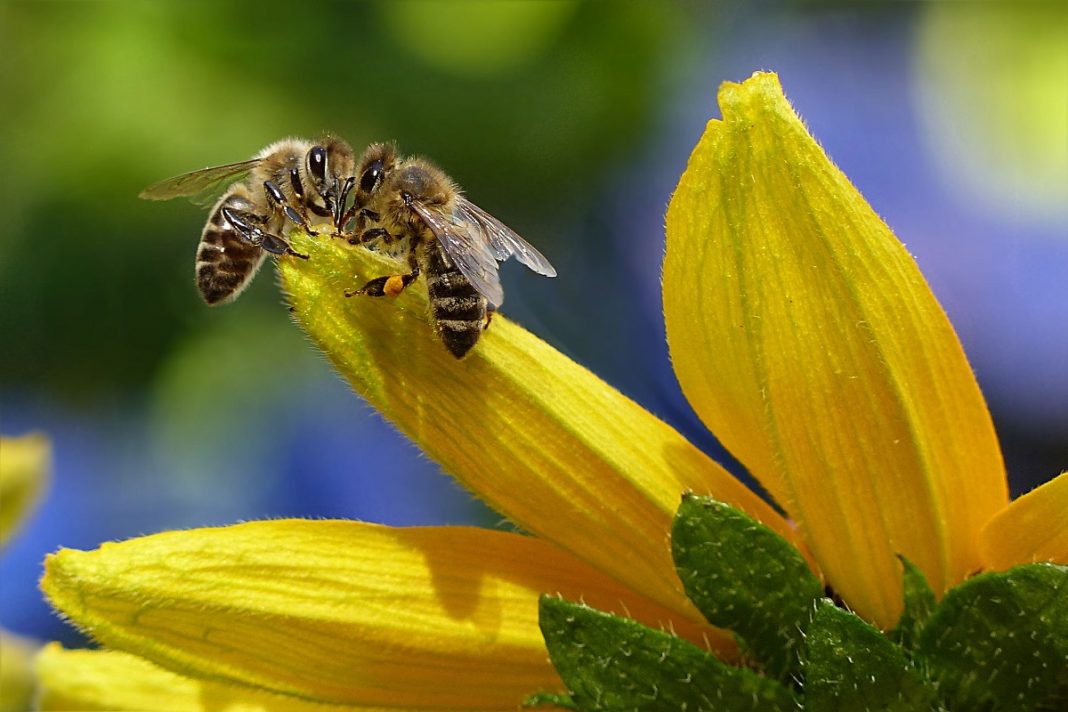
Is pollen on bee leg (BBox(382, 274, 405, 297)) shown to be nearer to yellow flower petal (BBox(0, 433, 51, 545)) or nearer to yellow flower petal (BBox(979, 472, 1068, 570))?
yellow flower petal (BBox(0, 433, 51, 545))

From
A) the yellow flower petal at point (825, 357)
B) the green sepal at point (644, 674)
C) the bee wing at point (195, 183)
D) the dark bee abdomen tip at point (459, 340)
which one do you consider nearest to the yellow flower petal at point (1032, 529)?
the yellow flower petal at point (825, 357)

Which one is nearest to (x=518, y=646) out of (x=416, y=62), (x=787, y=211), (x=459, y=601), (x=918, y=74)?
(x=459, y=601)

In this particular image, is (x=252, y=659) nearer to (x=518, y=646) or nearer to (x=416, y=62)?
(x=518, y=646)

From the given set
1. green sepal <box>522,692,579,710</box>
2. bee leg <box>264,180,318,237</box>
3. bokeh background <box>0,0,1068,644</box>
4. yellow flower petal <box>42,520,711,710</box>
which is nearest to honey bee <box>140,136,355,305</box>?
bee leg <box>264,180,318,237</box>

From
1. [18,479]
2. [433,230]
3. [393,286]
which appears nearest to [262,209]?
[433,230]

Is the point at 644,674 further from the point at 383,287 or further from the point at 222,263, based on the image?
the point at 222,263

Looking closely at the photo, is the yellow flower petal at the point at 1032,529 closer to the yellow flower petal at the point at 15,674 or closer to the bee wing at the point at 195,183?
the yellow flower petal at the point at 15,674
